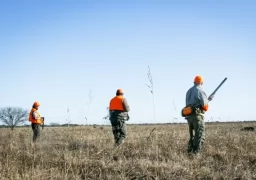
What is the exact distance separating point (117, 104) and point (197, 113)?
3.18 m

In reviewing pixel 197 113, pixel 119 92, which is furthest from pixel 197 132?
pixel 119 92

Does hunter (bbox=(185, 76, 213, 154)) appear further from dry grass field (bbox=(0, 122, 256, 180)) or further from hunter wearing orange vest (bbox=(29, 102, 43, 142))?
hunter wearing orange vest (bbox=(29, 102, 43, 142))

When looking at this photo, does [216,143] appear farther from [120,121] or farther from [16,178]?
[16,178]

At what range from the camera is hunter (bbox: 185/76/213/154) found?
8742 millimetres

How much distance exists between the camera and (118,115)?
11.2 meters

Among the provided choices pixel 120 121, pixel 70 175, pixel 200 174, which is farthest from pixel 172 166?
pixel 120 121

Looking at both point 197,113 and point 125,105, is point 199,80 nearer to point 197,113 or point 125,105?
point 197,113

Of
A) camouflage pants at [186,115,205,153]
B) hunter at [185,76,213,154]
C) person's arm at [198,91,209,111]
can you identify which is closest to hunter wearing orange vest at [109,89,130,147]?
hunter at [185,76,213,154]

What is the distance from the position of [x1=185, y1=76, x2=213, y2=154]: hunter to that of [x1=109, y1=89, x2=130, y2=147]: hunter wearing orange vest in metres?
2.64

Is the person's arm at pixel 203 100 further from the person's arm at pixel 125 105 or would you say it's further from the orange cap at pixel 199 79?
the person's arm at pixel 125 105

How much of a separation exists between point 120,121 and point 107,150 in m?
2.55

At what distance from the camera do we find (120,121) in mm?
11164

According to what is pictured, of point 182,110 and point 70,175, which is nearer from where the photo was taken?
point 70,175

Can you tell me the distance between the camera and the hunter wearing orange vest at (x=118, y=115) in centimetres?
1111
